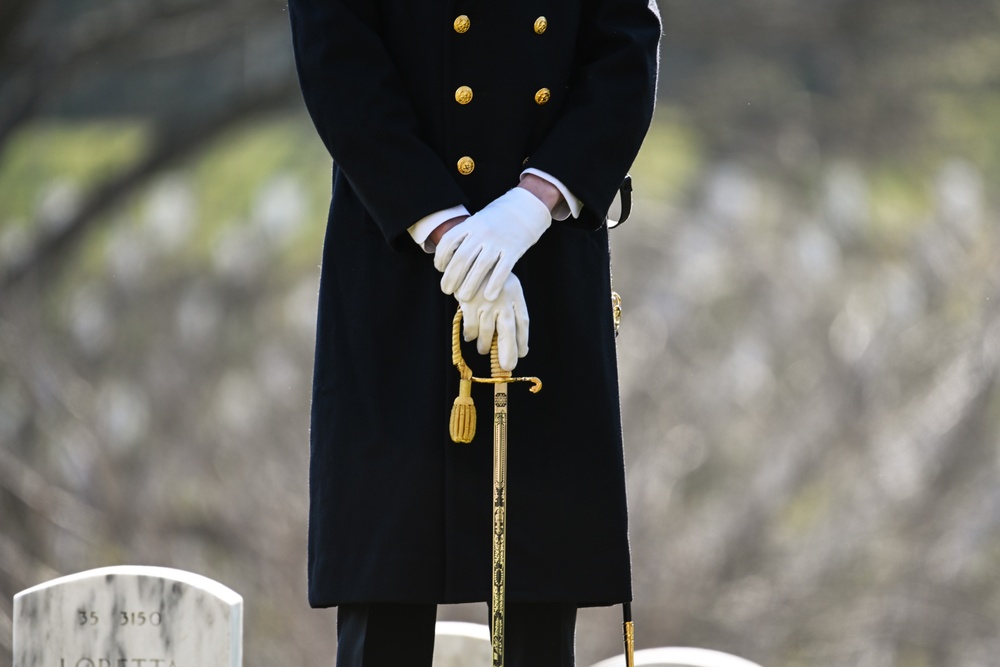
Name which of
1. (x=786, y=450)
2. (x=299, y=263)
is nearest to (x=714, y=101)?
(x=786, y=450)

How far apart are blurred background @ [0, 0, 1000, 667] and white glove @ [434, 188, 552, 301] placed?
3210 mm

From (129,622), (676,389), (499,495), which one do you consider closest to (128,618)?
(129,622)

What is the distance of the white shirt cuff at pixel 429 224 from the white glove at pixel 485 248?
0.08 feet

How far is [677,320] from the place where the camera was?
15.7 feet

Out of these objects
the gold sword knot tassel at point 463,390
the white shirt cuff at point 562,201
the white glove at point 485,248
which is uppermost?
the white shirt cuff at point 562,201

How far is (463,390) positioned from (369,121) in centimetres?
33

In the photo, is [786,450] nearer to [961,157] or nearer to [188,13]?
[961,157]

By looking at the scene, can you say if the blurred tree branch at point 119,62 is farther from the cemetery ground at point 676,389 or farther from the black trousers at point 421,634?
the black trousers at point 421,634

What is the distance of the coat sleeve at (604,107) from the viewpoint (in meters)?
1.65

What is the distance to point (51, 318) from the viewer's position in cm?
496

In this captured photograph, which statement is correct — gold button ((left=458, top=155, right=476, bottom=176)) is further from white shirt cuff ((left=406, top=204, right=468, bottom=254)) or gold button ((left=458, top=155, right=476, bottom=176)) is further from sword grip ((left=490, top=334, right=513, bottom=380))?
sword grip ((left=490, top=334, right=513, bottom=380))

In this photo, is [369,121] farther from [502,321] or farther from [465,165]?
[502,321]

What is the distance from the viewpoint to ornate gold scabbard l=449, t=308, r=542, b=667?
1.57 meters

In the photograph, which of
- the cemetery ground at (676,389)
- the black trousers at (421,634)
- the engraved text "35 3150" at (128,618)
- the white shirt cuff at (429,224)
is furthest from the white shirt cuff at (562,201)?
the cemetery ground at (676,389)
